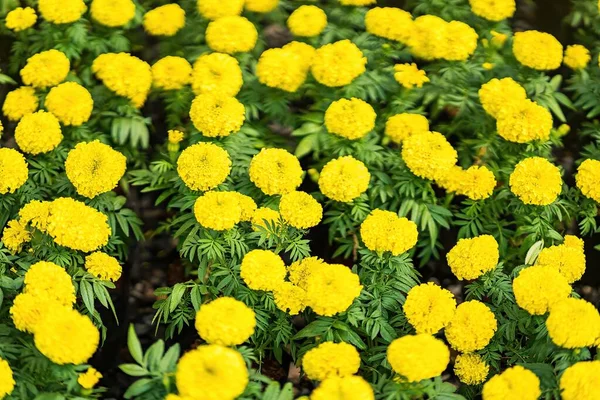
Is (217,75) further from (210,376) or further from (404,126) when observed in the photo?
(210,376)

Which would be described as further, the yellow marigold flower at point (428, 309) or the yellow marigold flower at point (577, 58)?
the yellow marigold flower at point (577, 58)

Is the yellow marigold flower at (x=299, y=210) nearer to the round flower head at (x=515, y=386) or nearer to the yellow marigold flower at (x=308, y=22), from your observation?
the round flower head at (x=515, y=386)

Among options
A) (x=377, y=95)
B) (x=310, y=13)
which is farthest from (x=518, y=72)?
(x=310, y=13)

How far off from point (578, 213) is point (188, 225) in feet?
5.99

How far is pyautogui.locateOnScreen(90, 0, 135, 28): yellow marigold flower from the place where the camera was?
384 centimetres

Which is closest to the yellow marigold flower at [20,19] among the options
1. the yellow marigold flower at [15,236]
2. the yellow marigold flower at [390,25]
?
the yellow marigold flower at [15,236]

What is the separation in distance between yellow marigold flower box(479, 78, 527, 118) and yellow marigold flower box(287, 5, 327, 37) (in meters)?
0.90

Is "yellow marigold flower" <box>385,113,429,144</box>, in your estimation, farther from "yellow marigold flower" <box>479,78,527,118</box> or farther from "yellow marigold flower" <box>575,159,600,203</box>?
"yellow marigold flower" <box>575,159,600,203</box>

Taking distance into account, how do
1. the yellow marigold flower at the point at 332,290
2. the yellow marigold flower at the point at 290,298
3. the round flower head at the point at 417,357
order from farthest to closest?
the yellow marigold flower at the point at 290,298 → the yellow marigold flower at the point at 332,290 → the round flower head at the point at 417,357

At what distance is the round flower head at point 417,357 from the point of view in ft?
8.23

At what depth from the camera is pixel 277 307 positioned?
10.0ft

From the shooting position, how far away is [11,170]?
317 cm

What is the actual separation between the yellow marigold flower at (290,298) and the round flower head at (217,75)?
3.62ft

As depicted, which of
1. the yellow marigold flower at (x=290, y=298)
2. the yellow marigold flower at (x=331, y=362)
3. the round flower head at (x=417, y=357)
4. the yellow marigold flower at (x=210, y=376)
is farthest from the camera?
the yellow marigold flower at (x=290, y=298)
